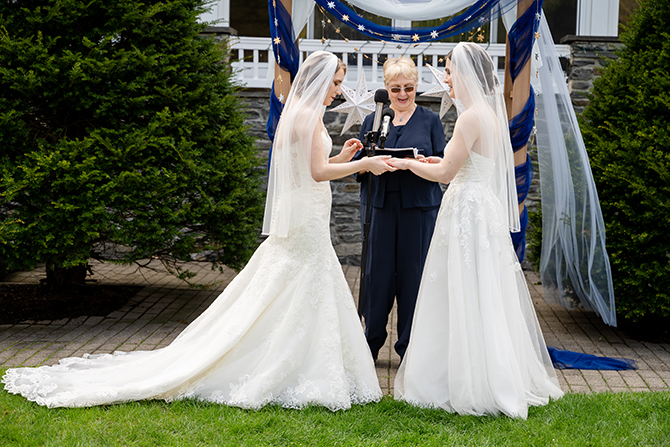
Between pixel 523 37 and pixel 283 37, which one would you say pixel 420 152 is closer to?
pixel 523 37

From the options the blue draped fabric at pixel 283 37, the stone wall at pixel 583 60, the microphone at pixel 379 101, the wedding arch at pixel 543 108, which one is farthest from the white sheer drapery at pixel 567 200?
the stone wall at pixel 583 60

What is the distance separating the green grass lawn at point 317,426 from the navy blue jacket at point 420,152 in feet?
4.83

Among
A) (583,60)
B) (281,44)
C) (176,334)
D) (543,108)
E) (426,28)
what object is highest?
(583,60)

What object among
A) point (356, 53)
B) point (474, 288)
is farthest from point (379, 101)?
point (356, 53)

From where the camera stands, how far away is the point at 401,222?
14.5ft

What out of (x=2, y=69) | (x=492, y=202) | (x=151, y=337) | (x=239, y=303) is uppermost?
(x=2, y=69)

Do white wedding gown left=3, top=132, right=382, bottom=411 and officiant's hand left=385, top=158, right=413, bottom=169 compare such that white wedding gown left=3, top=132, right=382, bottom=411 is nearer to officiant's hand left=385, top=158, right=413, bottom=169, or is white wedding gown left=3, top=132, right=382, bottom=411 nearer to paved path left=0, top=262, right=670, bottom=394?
officiant's hand left=385, top=158, right=413, bottom=169

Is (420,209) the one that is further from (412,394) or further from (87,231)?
(87,231)

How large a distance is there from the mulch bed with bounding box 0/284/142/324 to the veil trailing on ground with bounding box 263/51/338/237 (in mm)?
3001

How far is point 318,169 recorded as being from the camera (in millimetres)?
3863

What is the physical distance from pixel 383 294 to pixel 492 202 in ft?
3.69

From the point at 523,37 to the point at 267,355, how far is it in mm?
2912

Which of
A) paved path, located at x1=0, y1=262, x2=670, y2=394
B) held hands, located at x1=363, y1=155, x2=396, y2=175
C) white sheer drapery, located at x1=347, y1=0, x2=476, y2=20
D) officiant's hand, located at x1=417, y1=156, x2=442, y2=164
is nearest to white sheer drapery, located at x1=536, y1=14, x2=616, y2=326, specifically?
paved path, located at x1=0, y1=262, x2=670, y2=394

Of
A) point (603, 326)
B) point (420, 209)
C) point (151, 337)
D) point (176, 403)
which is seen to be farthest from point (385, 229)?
point (603, 326)
